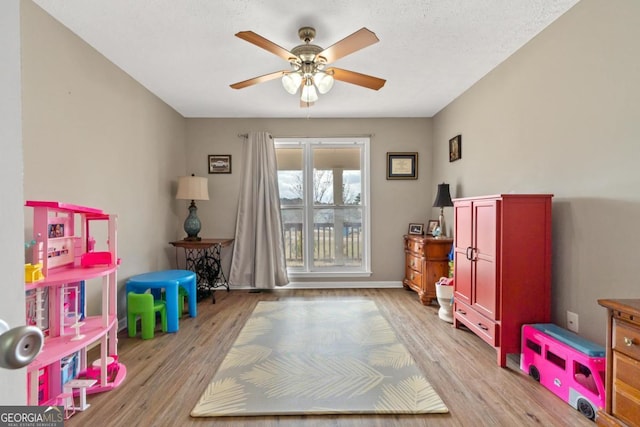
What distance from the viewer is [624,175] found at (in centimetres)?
180

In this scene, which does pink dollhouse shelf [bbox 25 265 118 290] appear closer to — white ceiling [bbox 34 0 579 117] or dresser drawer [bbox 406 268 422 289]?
white ceiling [bbox 34 0 579 117]

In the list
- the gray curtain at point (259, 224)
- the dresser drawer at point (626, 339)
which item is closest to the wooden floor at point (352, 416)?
the dresser drawer at point (626, 339)

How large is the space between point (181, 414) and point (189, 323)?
1.54 m

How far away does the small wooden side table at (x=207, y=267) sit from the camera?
13.7 feet

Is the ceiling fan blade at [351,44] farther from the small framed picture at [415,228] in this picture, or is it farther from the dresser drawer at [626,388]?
the small framed picture at [415,228]

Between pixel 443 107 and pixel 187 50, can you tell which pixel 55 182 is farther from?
pixel 443 107

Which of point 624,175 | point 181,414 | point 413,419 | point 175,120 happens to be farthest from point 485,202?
point 175,120

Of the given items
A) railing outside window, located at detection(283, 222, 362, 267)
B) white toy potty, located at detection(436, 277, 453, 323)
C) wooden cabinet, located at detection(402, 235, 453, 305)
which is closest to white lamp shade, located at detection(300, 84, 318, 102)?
wooden cabinet, located at detection(402, 235, 453, 305)

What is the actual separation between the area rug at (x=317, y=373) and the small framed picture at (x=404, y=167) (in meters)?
2.21

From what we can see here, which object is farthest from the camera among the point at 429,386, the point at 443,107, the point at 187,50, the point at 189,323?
the point at 443,107

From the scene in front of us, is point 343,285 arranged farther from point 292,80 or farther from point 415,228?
point 292,80

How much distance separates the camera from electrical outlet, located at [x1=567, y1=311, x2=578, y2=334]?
6.98ft

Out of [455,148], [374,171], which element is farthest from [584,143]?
[374,171]

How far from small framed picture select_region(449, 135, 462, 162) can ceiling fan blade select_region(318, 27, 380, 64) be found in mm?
2202
